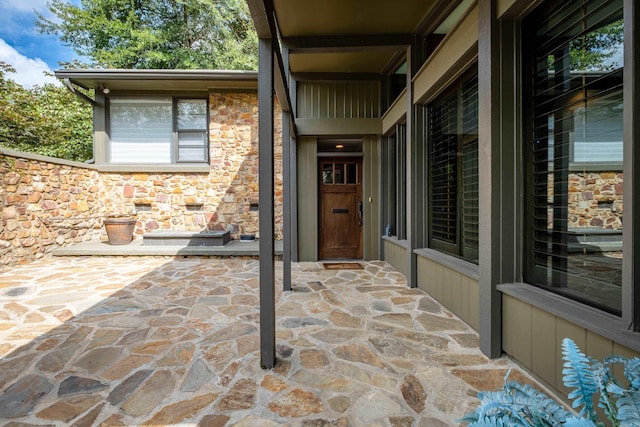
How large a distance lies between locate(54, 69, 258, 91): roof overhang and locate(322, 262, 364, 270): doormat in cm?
408

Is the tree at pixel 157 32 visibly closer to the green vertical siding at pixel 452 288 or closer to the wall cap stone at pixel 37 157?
the wall cap stone at pixel 37 157

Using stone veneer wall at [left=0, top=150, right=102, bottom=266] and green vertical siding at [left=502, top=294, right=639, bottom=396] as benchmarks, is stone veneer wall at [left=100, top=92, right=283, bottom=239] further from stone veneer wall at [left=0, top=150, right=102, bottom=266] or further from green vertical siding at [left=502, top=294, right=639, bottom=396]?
green vertical siding at [left=502, top=294, right=639, bottom=396]

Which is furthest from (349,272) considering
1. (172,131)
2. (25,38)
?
(25,38)

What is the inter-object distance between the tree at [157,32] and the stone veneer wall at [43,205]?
5238 millimetres

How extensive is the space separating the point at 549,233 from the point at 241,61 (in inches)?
402

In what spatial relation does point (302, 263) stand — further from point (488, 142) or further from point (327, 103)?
point (488, 142)

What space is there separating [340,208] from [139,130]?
5.19m

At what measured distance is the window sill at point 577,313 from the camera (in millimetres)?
1248

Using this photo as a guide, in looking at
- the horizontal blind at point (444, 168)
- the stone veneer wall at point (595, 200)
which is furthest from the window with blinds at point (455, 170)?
the stone veneer wall at point (595, 200)

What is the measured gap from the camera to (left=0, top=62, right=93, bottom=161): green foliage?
6867 mm

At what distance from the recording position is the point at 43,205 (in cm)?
526

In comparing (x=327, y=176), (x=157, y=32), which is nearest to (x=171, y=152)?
(x=327, y=176)

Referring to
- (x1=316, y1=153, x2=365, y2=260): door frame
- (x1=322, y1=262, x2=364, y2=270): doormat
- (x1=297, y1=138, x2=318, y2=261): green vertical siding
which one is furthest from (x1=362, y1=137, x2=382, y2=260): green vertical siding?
(x1=297, y1=138, x2=318, y2=261): green vertical siding

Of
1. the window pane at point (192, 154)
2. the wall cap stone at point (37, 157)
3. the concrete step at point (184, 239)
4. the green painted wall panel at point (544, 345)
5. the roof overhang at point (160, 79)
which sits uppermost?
the roof overhang at point (160, 79)
